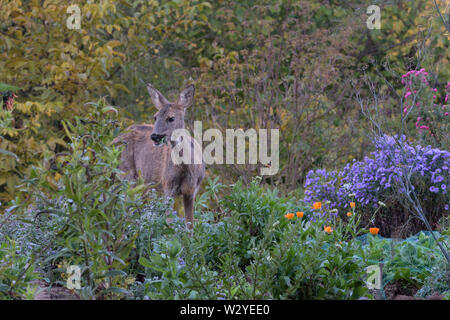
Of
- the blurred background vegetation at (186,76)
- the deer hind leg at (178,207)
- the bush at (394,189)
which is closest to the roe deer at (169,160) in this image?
the blurred background vegetation at (186,76)

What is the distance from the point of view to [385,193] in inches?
236

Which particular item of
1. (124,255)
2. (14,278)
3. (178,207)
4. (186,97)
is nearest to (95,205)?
(124,255)

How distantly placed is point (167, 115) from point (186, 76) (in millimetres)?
4499

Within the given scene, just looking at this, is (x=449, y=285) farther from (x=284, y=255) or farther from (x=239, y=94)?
(x=239, y=94)

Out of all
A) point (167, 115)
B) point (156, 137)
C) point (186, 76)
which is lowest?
point (156, 137)

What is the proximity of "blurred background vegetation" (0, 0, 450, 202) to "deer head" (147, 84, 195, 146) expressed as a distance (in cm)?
143

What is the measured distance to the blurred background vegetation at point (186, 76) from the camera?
328 inches

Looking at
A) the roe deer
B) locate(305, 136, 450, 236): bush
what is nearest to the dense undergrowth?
Answer: locate(305, 136, 450, 236): bush

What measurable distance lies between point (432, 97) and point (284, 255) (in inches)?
230

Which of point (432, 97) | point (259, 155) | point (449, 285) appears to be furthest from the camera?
point (259, 155)

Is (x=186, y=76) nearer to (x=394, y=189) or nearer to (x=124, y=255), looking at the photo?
(x=394, y=189)

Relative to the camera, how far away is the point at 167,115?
654cm

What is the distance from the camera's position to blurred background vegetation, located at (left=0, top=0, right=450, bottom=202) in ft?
27.4
